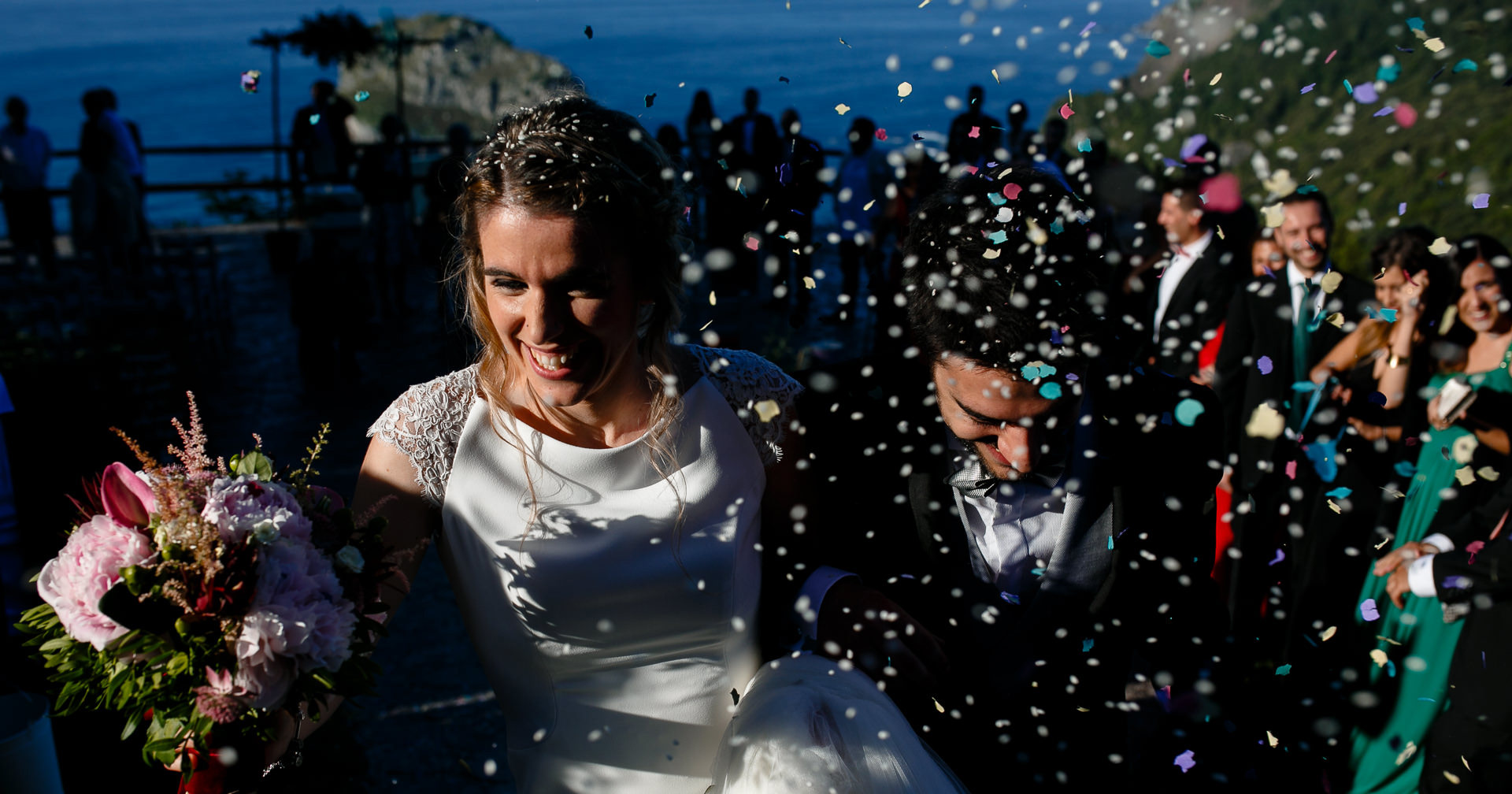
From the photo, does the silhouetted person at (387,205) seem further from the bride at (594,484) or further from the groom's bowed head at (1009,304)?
the groom's bowed head at (1009,304)

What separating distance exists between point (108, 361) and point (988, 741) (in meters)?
6.21

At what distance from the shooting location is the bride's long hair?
70.6 inches

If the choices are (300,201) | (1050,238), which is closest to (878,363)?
(1050,238)

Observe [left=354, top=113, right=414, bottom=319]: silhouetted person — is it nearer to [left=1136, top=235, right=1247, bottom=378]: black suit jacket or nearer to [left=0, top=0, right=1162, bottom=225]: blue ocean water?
[left=0, top=0, right=1162, bottom=225]: blue ocean water

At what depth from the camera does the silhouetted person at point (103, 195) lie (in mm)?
7953

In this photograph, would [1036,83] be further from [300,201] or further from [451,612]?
[300,201]

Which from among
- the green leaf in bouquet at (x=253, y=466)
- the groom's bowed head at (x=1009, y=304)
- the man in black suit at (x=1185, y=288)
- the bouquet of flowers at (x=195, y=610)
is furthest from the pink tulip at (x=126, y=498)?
the man in black suit at (x=1185, y=288)

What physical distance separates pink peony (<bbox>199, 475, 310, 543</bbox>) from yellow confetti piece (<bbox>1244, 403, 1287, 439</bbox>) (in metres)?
3.08

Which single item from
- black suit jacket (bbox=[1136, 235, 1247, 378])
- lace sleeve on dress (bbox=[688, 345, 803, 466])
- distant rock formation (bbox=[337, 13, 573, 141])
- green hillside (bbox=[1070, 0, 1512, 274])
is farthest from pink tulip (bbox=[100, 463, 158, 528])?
distant rock formation (bbox=[337, 13, 573, 141])

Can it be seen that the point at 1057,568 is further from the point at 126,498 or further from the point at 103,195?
the point at 103,195

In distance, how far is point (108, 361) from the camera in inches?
248

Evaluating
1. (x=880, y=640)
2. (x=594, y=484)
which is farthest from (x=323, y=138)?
(x=880, y=640)

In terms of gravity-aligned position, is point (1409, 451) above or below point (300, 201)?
above

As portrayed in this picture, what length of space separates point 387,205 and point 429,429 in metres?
6.83
